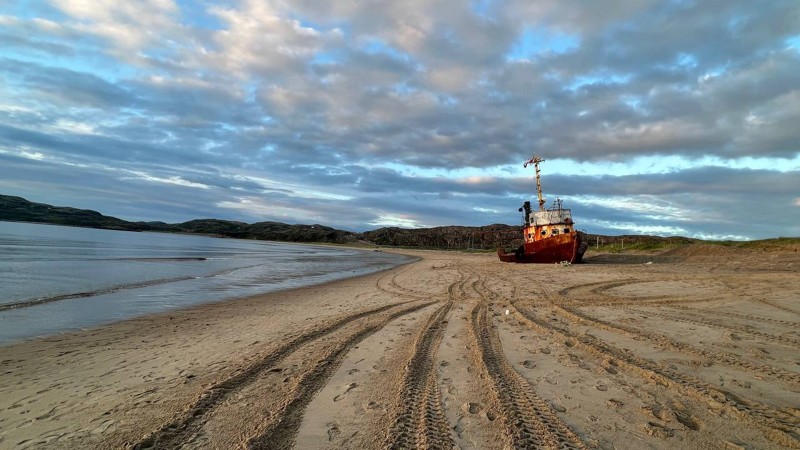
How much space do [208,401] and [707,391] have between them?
→ 5.39 metres

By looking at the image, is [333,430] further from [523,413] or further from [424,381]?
[523,413]

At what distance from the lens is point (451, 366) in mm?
5160

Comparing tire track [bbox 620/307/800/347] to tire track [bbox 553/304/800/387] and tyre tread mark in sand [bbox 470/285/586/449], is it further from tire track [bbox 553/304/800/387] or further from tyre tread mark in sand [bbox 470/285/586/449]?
tyre tread mark in sand [bbox 470/285/586/449]

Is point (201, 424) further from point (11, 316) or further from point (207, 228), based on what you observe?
point (207, 228)

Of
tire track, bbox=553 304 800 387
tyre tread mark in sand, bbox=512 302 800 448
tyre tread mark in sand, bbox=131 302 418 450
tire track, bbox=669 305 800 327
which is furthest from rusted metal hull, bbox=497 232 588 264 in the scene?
tyre tread mark in sand, bbox=131 302 418 450

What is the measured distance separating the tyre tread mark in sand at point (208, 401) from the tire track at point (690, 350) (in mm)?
5405

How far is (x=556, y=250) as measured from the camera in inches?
1041

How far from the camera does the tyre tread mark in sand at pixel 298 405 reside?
10.8 ft

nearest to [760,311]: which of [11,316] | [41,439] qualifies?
[41,439]

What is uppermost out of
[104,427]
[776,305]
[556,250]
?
[556,250]

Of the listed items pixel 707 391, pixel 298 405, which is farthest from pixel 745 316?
pixel 298 405

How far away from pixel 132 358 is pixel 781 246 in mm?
35604

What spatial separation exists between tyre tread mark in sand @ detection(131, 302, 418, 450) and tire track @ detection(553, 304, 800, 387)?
17.7 ft

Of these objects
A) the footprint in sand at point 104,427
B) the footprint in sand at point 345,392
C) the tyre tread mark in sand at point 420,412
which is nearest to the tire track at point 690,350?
the tyre tread mark in sand at point 420,412
